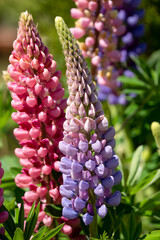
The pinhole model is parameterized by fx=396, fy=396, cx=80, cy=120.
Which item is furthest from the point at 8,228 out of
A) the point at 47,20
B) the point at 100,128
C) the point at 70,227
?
the point at 47,20

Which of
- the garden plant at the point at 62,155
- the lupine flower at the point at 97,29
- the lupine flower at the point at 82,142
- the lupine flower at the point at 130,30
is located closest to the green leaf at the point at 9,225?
the garden plant at the point at 62,155

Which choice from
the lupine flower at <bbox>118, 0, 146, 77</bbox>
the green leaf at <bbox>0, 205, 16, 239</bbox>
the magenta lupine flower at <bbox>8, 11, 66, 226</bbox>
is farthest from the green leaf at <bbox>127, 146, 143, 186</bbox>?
the lupine flower at <bbox>118, 0, 146, 77</bbox>

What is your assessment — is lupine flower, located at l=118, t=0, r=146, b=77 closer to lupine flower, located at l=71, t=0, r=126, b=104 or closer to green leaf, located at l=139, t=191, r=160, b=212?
lupine flower, located at l=71, t=0, r=126, b=104

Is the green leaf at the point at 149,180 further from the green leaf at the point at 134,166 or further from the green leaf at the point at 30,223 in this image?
the green leaf at the point at 30,223

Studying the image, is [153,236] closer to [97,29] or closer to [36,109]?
[36,109]

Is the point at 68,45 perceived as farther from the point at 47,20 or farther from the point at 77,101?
the point at 47,20
